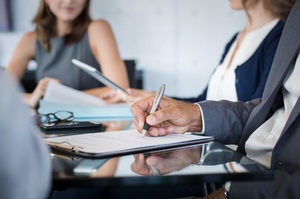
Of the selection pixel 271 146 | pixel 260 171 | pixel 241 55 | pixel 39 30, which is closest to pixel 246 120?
pixel 271 146

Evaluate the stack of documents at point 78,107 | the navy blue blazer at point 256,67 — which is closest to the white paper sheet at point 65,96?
the stack of documents at point 78,107

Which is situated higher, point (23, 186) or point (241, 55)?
point (23, 186)

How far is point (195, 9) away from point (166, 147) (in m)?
3.81

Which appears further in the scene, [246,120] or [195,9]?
[195,9]

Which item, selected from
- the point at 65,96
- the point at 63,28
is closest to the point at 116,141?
the point at 65,96

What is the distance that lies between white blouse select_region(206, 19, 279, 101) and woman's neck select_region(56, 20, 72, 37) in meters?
0.88

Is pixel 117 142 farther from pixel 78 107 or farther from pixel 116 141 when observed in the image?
pixel 78 107

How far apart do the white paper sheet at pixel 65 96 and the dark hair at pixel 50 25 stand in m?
0.84

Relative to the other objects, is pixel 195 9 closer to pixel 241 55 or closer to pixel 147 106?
pixel 241 55

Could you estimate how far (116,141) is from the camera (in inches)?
28.9

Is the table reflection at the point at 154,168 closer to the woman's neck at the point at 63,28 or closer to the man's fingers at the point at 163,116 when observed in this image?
the man's fingers at the point at 163,116

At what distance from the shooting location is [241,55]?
1.86 meters

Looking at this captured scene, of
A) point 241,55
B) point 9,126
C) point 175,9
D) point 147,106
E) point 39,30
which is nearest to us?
point 9,126

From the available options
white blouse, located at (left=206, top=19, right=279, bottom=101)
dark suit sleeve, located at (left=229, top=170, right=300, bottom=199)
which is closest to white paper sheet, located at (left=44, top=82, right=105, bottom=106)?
white blouse, located at (left=206, top=19, right=279, bottom=101)
